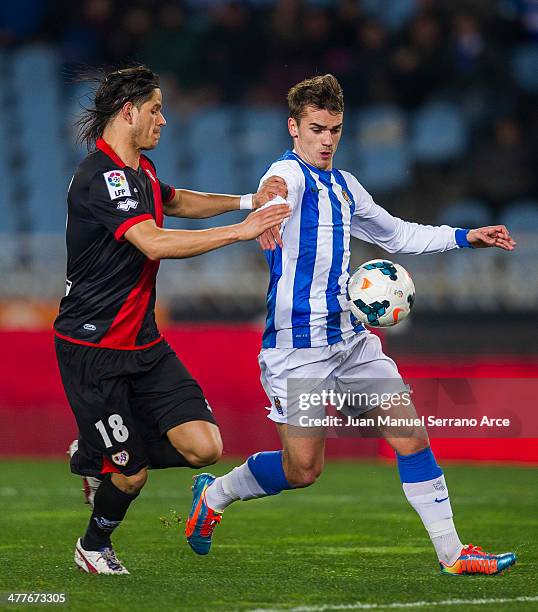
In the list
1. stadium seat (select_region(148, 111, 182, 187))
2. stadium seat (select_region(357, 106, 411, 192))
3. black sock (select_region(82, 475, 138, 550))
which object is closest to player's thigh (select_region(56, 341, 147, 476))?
black sock (select_region(82, 475, 138, 550))

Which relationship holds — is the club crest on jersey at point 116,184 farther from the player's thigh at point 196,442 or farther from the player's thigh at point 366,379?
the player's thigh at point 366,379

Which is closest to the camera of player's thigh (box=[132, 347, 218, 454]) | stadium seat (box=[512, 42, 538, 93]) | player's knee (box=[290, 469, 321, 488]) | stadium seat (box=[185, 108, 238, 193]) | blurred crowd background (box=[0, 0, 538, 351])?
player's thigh (box=[132, 347, 218, 454])

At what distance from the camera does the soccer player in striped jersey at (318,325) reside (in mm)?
5699

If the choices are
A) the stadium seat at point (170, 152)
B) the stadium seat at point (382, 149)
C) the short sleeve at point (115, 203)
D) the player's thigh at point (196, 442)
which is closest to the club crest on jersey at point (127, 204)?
the short sleeve at point (115, 203)

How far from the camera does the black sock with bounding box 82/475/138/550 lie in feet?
18.3

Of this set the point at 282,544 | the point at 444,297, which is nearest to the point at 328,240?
the point at 282,544

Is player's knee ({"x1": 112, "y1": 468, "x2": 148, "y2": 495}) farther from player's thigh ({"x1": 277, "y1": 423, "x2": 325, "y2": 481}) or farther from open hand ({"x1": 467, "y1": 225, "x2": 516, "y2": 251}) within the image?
open hand ({"x1": 467, "y1": 225, "x2": 516, "y2": 251})

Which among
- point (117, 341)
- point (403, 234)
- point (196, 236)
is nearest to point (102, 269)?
point (117, 341)

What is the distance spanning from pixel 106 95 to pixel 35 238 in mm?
7995

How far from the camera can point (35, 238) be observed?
13.4 meters

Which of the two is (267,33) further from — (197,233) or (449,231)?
(197,233)

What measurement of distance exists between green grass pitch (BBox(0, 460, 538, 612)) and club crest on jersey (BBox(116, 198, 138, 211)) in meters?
1.53

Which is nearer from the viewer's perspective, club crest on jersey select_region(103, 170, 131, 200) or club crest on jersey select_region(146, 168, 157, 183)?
club crest on jersey select_region(103, 170, 131, 200)

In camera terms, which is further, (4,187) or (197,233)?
(4,187)
